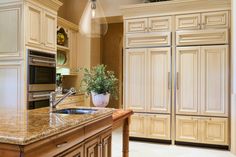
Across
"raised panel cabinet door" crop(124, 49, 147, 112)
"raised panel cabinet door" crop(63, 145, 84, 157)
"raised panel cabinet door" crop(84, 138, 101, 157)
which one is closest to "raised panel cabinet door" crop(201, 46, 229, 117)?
"raised panel cabinet door" crop(124, 49, 147, 112)

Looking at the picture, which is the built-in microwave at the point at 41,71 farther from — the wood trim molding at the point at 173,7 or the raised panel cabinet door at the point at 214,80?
the raised panel cabinet door at the point at 214,80

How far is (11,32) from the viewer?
3607 mm

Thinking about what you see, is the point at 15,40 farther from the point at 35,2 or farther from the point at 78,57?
the point at 78,57

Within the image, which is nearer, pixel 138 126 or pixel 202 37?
pixel 202 37

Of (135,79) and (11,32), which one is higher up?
(11,32)

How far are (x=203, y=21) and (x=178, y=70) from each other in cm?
100

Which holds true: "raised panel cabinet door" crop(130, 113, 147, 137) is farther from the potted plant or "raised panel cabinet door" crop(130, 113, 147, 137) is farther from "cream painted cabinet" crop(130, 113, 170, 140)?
the potted plant

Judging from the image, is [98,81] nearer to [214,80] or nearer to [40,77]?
[40,77]

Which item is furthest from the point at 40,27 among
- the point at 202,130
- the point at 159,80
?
the point at 202,130

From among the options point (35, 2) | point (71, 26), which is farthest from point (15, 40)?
point (71, 26)

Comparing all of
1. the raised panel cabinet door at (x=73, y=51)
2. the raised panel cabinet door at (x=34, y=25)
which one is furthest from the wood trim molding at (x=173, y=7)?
the raised panel cabinet door at (x=34, y=25)

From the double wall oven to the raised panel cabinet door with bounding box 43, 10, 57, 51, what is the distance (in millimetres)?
187

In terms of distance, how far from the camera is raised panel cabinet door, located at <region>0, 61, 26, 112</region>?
11.7ft

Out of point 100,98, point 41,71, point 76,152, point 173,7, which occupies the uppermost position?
point 173,7
